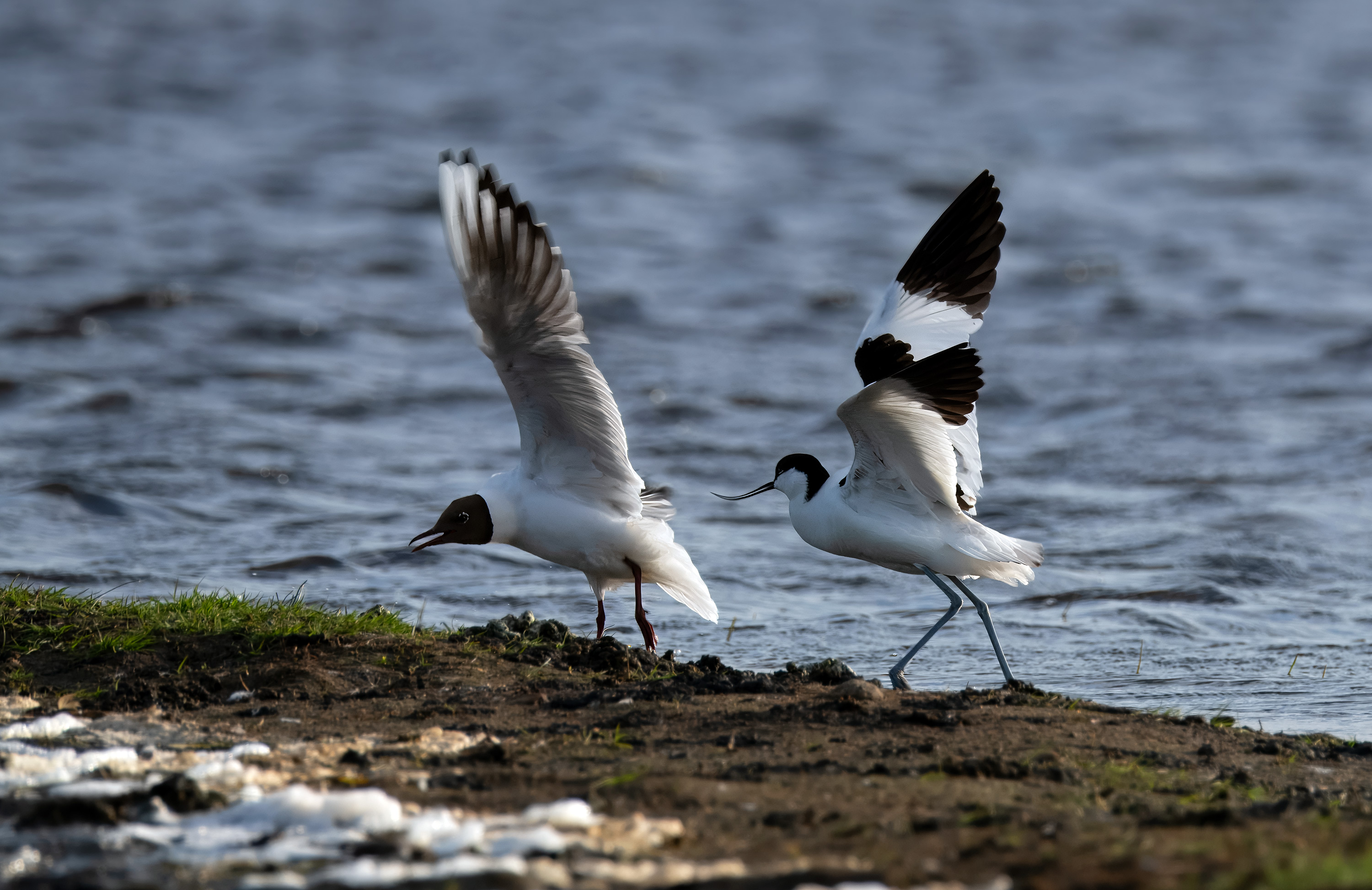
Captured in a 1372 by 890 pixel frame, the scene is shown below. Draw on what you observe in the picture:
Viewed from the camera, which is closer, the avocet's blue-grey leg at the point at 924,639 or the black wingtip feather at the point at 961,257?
the avocet's blue-grey leg at the point at 924,639

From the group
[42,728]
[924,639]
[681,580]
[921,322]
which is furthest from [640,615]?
[42,728]

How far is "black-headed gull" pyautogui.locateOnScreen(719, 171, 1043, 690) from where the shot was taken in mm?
6359

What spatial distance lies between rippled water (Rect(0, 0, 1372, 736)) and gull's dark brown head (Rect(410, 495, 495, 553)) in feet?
4.44

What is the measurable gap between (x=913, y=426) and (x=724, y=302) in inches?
462

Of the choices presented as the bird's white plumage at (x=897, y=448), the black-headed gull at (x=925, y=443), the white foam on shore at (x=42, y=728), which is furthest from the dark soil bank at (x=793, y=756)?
the bird's white plumage at (x=897, y=448)

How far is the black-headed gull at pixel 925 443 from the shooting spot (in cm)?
636

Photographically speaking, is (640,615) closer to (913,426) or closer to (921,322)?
(913,426)

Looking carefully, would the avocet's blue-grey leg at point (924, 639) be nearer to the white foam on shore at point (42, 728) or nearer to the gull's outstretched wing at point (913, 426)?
the gull's outstretched wing at point (913, 426)

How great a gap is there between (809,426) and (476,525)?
6.96 metres

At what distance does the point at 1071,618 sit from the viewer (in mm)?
8516

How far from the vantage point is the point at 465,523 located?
726 cm

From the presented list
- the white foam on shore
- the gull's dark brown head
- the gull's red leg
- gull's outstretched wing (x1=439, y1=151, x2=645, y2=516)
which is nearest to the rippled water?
the gull's red leg

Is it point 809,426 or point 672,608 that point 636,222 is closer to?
point 809,426

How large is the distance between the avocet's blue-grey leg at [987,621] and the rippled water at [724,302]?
0.32m
